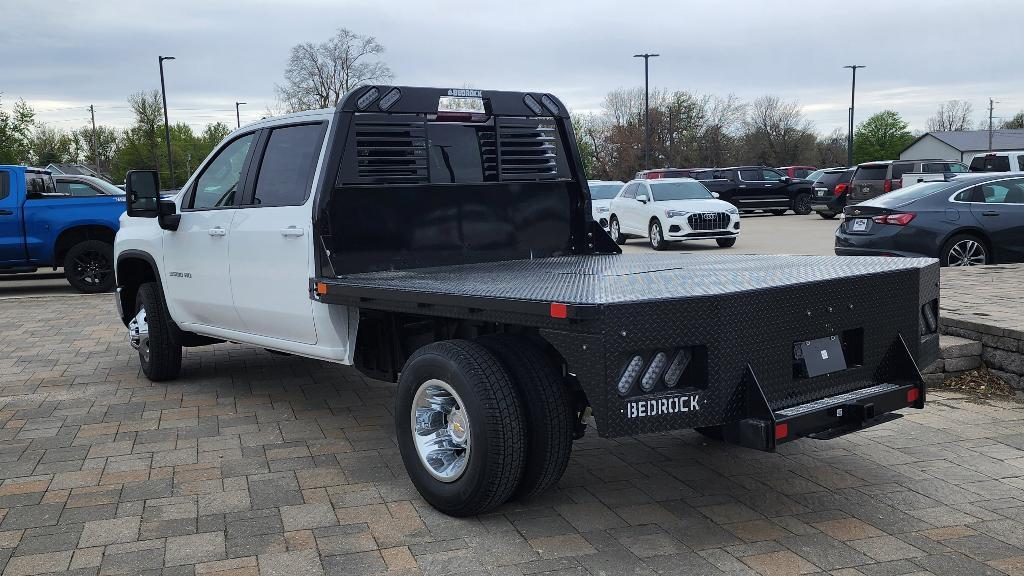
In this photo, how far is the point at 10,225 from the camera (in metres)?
13.9

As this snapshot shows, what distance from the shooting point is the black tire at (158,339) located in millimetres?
7262

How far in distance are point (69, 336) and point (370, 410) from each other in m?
5.19

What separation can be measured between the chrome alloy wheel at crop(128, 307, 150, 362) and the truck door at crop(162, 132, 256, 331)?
0.58 meters

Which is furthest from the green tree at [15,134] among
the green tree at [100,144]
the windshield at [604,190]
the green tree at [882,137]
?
the green tree at [882,137]

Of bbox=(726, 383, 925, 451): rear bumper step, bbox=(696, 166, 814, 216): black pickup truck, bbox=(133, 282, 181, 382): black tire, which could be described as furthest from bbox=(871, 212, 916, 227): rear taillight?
bbox=(696, 166, 814, 216): black pickup truck

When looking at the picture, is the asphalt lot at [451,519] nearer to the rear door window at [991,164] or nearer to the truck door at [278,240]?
the truck door at [278,240]

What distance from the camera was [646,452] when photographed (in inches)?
207

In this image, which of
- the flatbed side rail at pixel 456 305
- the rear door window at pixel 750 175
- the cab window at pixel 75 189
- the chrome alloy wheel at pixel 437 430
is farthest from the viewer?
the rear door window at pixel 750 175

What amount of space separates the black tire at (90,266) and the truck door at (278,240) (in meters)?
9.24

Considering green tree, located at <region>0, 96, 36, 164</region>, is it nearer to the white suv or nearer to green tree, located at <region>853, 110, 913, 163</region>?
the white suv

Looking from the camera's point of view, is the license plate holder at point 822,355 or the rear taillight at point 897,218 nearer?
the license plate holder at point 822,355

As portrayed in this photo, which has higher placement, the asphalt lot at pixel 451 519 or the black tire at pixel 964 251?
the black tire at pixel 964 251

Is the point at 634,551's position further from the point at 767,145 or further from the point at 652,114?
the point at 767,145

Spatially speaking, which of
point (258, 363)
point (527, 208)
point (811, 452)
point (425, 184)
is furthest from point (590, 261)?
point (258, 363)
